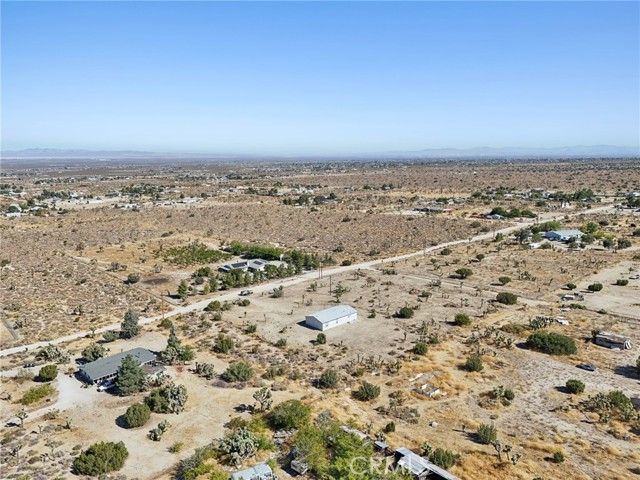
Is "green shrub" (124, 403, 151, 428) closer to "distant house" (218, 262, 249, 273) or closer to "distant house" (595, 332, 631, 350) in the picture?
"distant house" (218, 262, 249, 273)

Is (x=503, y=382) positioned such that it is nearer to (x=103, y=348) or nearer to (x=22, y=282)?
(x=103, y=348)

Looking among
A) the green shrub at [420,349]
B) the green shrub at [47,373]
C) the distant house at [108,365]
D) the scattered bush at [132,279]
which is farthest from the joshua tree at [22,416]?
the scattered bush at [132,279]

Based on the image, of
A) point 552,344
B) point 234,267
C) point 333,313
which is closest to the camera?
point 552,344

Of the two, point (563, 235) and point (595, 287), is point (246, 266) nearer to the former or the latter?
point (595, 287)

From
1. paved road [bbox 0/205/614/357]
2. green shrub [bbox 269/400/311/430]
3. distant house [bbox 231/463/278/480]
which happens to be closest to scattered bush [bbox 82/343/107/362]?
paved road [bbox 0/205/614/357]

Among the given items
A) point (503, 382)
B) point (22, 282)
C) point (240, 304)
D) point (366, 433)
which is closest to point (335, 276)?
point (240, 304)

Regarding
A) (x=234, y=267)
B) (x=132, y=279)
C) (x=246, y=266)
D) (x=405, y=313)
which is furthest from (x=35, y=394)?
(x=246, y=266)
